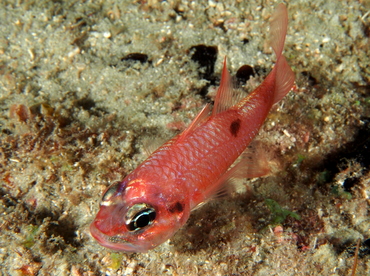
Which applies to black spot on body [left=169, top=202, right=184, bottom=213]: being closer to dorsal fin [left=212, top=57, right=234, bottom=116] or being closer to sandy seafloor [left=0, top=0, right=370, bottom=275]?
sandy seafloor [left=0, top=0, right=370, bottom=275]

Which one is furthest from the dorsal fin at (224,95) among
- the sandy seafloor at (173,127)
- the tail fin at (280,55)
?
the sandy seafloor at (173,127)

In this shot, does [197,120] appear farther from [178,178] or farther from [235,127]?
[178,178]

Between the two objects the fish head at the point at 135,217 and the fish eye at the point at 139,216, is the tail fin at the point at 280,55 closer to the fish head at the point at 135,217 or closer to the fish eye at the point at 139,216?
the fish head at the point at 135,217

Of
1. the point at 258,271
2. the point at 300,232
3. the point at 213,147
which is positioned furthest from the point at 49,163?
the point at 300,232

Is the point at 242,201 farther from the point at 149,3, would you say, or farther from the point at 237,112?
the point at 149,3

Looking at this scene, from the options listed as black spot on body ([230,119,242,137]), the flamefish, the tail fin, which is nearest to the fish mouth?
the flamefish

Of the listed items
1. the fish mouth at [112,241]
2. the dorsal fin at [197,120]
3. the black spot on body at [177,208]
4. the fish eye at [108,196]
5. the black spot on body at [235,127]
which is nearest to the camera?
the fish mouth at [112,241]

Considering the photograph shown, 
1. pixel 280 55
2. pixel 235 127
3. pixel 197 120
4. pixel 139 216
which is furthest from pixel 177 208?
pixel 280 55
